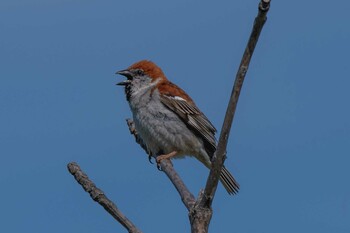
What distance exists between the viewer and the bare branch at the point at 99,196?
3.87 m

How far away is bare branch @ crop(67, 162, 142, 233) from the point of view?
3.87 meters

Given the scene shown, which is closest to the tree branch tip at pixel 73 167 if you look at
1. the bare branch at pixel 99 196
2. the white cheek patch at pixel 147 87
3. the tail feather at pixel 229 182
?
the bare branch at pixel 99 196

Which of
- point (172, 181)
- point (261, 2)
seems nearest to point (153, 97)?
point (172, 181)

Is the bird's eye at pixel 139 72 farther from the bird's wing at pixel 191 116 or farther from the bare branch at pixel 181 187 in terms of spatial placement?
the bare branch at pixel 181 187

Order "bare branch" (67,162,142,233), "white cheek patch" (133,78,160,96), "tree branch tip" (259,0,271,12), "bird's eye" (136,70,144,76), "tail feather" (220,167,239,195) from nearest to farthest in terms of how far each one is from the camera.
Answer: "tree branch tip" (259,0,271,12) < "bare branch" (67,162,142,233) < "tail feather" (220,167,239,195) < "white cheek patch" (133,78,160,96) < "bird's eye" (136,70,144,76)

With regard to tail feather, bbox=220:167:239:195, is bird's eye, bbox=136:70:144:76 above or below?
above

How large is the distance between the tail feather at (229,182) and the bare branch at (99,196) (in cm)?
459

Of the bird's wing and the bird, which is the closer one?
the bird

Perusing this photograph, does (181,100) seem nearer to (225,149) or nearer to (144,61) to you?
(144,61)

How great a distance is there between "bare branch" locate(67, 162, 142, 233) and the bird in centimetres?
461

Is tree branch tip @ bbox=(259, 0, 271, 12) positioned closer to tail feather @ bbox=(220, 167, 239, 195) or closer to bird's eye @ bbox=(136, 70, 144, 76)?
tail feather @ bbox=(220, 167, 239, 195)

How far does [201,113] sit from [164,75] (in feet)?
2.87

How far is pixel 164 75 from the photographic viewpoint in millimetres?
10227

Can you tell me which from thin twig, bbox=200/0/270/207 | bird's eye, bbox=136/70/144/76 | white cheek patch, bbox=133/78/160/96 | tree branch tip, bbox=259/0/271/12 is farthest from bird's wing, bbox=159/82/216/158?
tree branch tip, bbox=259/0/271/12
